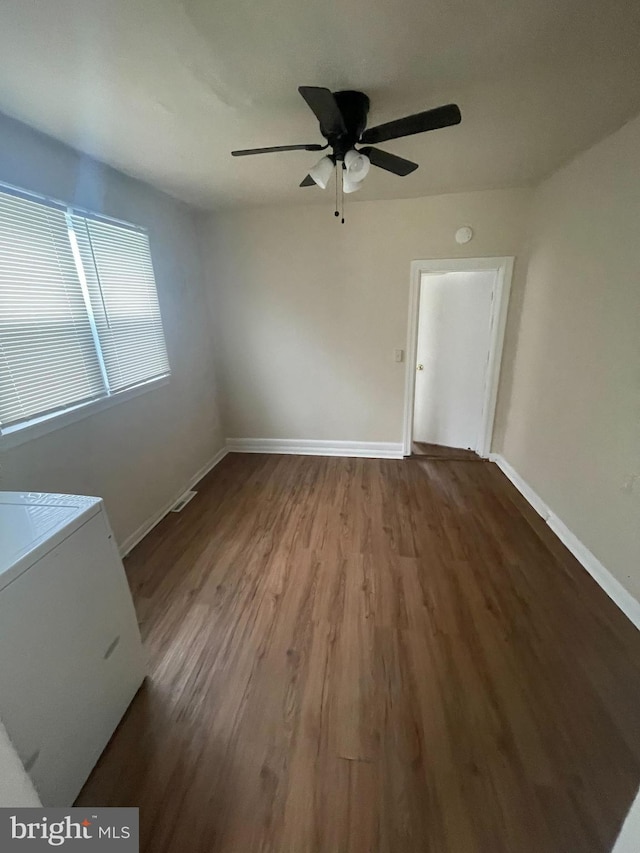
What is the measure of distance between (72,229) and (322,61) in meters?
1.67

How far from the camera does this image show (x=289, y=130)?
1.89 metres

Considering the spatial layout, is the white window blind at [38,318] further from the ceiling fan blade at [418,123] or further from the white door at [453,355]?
the white door at [453,355]

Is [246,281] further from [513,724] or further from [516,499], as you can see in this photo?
[513,724]

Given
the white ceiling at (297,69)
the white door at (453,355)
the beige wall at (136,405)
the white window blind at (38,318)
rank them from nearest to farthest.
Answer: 1. the white ceiling at (297,69)
2. the white window blind at (38,318)
3. the beige wall at (136,405)
4. the white door at (453,355)

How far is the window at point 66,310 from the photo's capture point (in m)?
1.72

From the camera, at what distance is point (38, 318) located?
185 cm

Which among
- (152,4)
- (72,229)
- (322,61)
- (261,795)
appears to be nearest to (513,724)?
(261,795)

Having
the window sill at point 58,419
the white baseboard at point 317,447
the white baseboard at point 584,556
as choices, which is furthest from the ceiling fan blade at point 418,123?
the white baseboard at point 317,447

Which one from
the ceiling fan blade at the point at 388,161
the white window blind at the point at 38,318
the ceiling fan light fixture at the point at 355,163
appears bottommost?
the white window blind at the point at 38,318

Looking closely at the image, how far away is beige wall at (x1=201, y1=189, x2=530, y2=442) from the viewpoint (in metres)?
3.20

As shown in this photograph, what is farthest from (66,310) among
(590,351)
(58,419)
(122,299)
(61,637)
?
(590,351)

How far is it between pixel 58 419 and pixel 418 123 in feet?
7.60

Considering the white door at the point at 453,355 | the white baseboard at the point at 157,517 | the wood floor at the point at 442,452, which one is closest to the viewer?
the white baseboard at the point at 157,517

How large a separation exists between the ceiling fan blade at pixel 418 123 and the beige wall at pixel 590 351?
4.11ft
